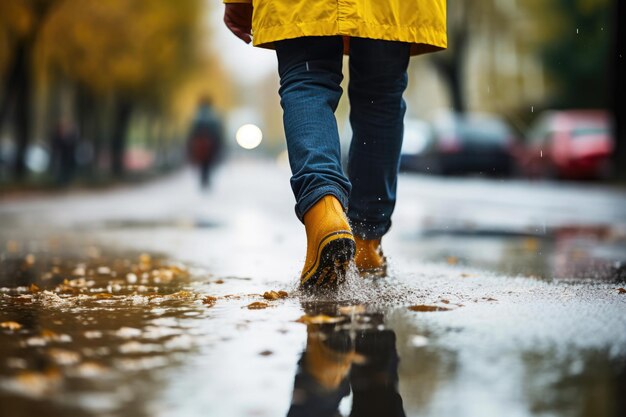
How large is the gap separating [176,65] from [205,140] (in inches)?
707

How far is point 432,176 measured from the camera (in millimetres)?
27953

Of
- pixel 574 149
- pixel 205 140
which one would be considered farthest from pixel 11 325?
pixel 574 149

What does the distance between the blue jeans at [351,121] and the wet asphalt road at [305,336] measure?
347mm

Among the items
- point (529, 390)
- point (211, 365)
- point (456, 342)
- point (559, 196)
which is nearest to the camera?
point (529, 390)

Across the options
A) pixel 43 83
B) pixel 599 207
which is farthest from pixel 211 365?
pixel 43 83

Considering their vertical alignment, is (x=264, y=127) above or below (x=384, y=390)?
above

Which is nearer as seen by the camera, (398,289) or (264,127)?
(398,289)

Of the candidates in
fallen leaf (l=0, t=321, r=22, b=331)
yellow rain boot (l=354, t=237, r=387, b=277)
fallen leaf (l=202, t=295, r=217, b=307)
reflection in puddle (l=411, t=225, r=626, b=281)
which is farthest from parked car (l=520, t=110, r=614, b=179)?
fallen leaf (l=0, t=321, r=22, b=331)

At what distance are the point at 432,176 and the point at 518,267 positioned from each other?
75.8 feet

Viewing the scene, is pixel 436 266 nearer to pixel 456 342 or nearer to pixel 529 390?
pixel 456 342

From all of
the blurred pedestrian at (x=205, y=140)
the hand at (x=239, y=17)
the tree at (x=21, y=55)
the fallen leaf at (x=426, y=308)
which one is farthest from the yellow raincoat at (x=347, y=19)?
A: the blurred pedestrian at (x=205, y=140)

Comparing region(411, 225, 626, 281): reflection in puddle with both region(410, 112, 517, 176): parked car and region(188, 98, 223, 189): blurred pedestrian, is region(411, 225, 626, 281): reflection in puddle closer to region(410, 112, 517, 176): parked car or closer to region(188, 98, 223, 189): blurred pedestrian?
region(188, 98, 223, 189): blurred pedestrian

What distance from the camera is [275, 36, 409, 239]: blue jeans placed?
379 cm

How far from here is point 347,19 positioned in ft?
12.5
